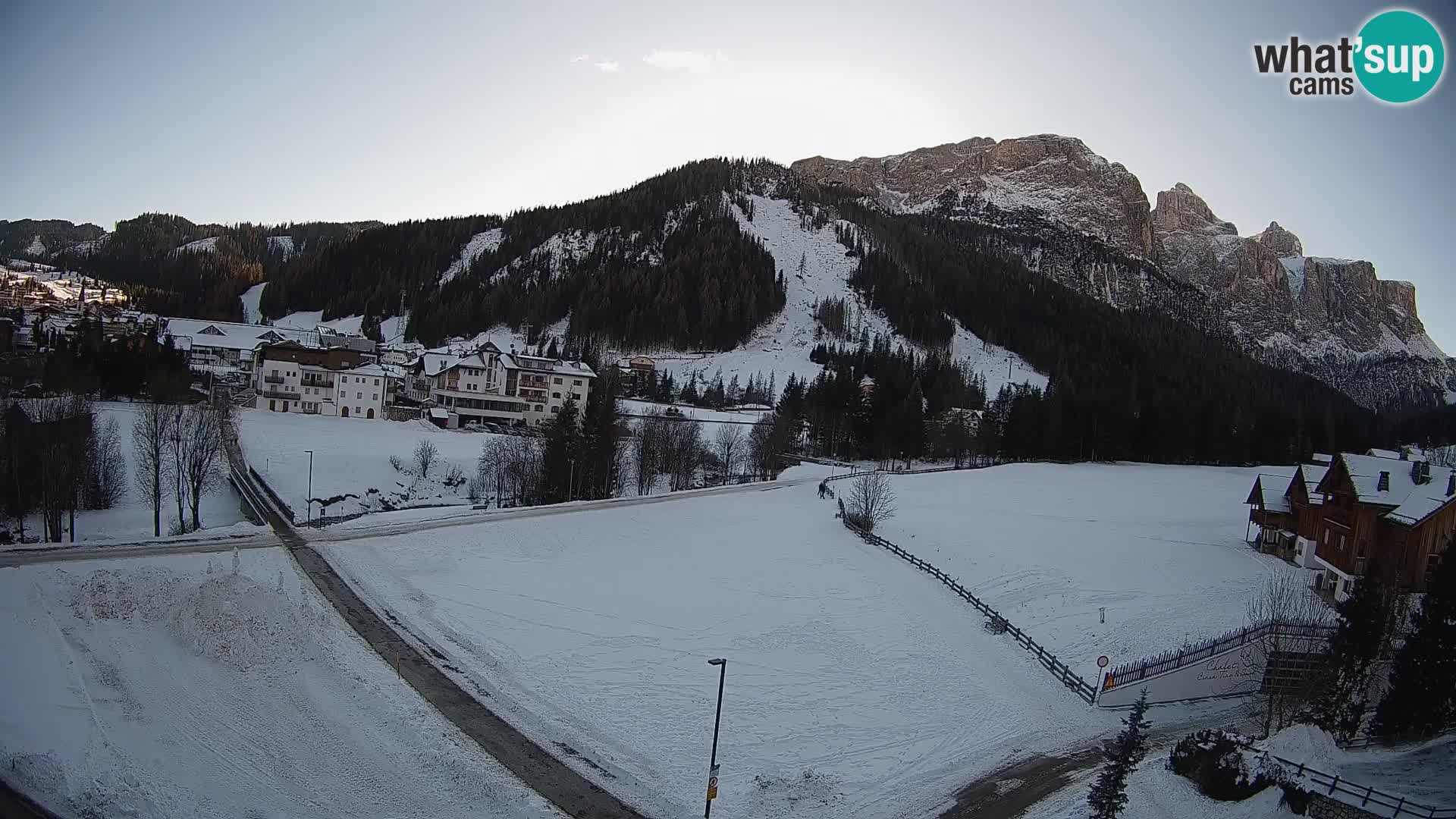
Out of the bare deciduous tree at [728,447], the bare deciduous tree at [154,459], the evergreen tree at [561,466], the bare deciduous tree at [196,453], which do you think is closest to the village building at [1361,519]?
the bare deciduous tree at [728,447]

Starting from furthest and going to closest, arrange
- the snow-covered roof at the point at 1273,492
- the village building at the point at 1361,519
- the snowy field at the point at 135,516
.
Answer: the snow-covered roof at the point at 1273,492 → the snowy field at the point at 135,516 → the village building at the point at 1361,519

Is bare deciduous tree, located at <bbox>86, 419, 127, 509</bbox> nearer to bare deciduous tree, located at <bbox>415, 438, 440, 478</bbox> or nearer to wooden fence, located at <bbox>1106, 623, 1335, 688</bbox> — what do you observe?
bare deciduous tree, located at <bbox>415, 438, 440, 478</bbox>

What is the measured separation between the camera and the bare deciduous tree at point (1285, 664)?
79.7 ft

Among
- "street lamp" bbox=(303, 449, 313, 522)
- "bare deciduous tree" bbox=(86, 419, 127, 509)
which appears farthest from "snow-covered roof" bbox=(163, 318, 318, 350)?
"street lamp" bbox=(303, 449, 313, 522)

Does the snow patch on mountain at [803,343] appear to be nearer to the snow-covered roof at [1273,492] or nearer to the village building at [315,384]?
the village building at [315,384]

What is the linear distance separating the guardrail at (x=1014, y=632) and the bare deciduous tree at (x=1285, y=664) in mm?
5402

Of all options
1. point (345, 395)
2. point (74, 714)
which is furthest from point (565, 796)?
point (345, 395)

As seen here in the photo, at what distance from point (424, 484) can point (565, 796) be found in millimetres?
43953

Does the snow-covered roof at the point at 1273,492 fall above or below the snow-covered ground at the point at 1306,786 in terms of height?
above

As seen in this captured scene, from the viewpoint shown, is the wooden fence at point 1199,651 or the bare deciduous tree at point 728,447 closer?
the wooden fence at point 1199,651

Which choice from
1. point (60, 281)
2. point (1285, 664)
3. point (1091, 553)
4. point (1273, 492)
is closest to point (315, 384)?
point (1091, 553)

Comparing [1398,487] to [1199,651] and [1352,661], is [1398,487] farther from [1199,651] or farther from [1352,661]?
[1352,661]

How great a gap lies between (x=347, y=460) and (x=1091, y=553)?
52.5 m

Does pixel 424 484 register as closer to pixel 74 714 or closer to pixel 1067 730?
pixel 74 714
